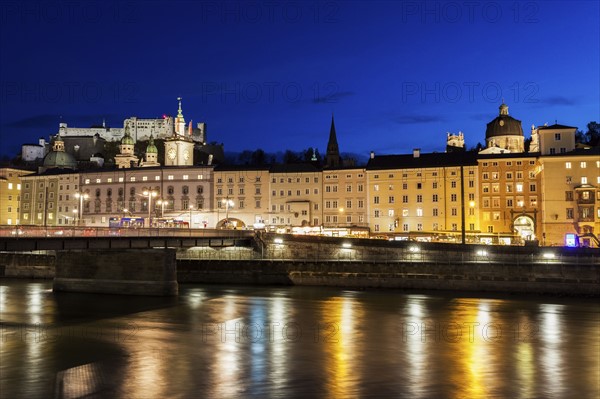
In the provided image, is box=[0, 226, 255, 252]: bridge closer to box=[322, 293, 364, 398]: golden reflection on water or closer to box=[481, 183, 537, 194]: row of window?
box=[322, 293, 364, 398]: golden reflection on water

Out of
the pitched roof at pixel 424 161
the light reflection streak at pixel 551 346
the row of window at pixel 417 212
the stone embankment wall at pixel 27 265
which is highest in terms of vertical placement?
the pitched roof at pixel 424 161

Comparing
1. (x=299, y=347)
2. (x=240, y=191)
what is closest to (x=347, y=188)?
(x=240, y=191)

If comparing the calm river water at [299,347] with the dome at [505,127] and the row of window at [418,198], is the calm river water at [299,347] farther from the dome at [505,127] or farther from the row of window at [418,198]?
the dome at [505,127]

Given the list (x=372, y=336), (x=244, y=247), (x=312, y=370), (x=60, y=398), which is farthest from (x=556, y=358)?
(x=244, y=247)

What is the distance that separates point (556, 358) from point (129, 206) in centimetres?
9660

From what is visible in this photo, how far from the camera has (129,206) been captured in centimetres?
11025

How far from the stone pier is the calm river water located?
1.33 m

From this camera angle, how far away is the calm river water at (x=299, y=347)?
19844 mm

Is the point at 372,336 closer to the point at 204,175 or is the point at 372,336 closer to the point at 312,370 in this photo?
the point at 312,370

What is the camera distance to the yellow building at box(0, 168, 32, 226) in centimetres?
12088

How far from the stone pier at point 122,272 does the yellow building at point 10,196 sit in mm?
85856

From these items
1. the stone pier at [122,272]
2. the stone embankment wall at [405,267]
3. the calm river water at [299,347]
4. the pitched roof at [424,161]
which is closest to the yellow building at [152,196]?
the pitched roof at [424,161]

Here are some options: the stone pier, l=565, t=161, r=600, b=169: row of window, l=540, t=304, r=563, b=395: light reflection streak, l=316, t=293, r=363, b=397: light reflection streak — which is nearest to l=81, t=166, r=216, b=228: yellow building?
the stone pier

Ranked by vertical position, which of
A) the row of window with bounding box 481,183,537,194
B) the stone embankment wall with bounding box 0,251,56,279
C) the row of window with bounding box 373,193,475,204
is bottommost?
the stone embankment wall with bounding box 0,251,56,279
